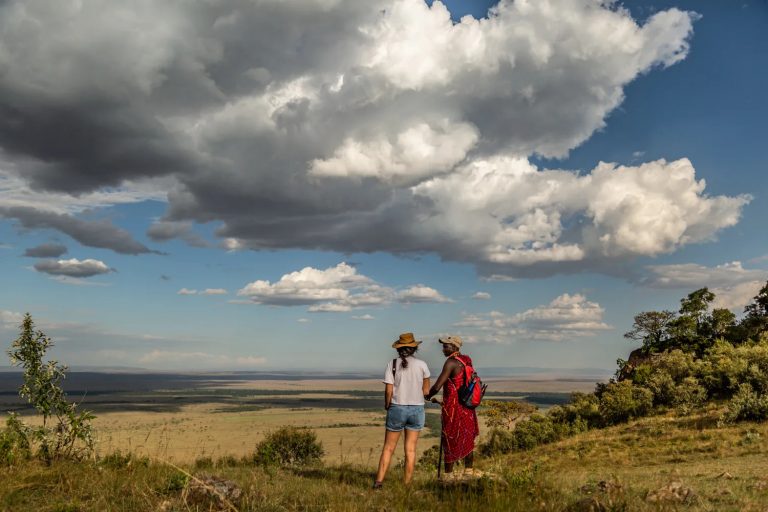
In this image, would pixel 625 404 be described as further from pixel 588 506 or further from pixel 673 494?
pixel 588 506

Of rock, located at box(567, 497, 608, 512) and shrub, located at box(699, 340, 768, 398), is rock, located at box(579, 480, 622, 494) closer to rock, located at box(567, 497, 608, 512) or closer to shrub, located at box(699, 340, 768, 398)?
rock, located at box(567, 497, 608, 512)

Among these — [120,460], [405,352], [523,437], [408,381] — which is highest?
[405,352]

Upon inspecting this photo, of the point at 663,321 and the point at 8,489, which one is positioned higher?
the point at 663,321

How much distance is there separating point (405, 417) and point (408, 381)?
607 mm

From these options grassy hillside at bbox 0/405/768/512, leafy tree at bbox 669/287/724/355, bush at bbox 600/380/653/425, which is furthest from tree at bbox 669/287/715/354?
grassy hillside at bbox 0/405/768/512

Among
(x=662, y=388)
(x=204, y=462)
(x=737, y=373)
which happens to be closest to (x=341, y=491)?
(x=204, y=462)

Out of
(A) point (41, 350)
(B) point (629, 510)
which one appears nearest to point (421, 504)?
(B) point (629, 510)

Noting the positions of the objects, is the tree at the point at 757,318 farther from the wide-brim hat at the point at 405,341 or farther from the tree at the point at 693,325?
the wide-brim hat at the point at 405,341

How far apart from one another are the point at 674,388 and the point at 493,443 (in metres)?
13.0

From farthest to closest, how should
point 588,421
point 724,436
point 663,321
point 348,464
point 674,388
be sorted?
point 663,321 → point 588,421 → point 674,388 → point 724,436 → point 348,464

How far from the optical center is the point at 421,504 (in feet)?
24.2

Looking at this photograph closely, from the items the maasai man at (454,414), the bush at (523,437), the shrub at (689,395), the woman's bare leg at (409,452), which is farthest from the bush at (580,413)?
the woman's bare leg at (409,452)

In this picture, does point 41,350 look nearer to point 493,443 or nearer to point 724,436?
point 724,436

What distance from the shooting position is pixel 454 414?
9.78m
